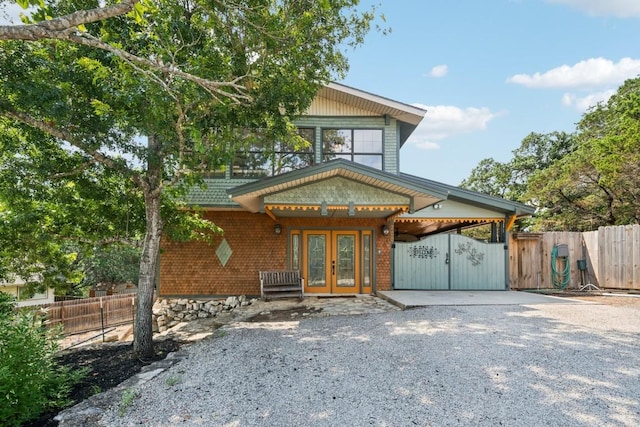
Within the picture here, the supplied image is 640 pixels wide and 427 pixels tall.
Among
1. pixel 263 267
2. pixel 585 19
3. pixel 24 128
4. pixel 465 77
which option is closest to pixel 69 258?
pixel 24 128

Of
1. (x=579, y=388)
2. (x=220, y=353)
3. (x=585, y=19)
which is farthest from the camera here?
(x=585, y=19)

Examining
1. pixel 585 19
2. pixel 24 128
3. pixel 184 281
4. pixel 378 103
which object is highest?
pixel 585 19

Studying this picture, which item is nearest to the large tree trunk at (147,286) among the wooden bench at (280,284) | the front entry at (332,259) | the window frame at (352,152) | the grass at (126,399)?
the grass at (126,399)

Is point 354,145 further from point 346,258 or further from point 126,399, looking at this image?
point 126,399

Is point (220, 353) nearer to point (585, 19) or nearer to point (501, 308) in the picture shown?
point (501, 308)

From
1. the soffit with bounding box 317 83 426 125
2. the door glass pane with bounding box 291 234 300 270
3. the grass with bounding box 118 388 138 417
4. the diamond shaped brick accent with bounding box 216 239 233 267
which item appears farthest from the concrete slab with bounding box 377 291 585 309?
the grass with bounding box 118 388 138 417

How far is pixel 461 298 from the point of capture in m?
9.61

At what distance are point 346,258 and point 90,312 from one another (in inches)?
365

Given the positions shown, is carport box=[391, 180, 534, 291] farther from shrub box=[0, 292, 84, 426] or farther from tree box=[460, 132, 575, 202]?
tree box=[460, 132, 575, 202]

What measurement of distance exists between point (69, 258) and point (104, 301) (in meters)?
5.53

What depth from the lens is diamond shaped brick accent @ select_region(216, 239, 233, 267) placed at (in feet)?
37.2

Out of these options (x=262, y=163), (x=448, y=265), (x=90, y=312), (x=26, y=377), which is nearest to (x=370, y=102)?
(x=262, y=163)

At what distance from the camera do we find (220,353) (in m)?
5.56

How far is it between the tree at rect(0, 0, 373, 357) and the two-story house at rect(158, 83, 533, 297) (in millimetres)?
3728
